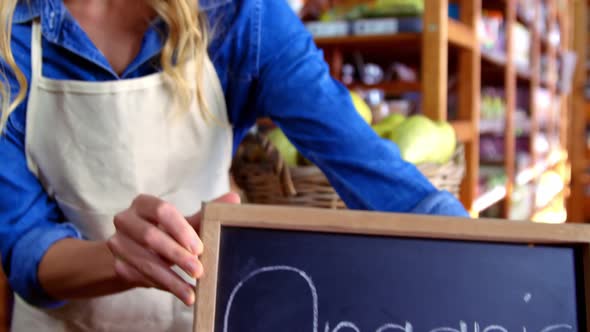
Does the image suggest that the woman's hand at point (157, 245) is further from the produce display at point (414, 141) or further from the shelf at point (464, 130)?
the shelf at point (464, 130)

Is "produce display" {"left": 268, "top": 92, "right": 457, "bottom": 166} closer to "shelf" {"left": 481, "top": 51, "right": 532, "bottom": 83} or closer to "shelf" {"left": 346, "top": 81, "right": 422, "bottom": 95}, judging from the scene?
"shelf" {"left": 346, "top": 81, "right": 422, "bottom": 95}

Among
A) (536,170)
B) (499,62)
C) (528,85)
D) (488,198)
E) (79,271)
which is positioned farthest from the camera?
(528,85)

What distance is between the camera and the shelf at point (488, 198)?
6.45ft

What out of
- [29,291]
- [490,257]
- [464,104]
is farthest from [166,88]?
[464,104]

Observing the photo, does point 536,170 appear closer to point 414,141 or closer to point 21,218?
point 414,141

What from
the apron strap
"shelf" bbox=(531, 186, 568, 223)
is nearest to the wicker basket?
the apron strap

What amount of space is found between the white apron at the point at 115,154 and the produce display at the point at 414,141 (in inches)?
9.2

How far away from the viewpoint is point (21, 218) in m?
0.90

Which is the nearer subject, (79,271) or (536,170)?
(79,271)

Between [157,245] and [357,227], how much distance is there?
7.4 inches

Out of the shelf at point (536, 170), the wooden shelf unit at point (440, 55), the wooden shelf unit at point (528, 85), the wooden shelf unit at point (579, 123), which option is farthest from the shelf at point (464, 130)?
the wooden shelf unit at point (579, 123)

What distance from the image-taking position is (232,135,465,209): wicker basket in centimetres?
108

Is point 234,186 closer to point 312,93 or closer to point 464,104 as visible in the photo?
point 312,93

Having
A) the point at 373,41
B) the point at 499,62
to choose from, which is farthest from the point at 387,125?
the point at 499,62
